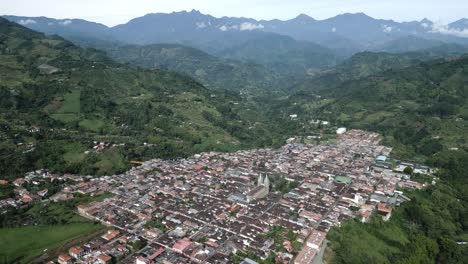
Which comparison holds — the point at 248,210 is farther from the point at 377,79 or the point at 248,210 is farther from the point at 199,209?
the point at 377,79

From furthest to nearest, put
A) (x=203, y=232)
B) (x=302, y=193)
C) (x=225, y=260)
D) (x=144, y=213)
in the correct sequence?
1. (x=302, y=193)
2. (x=144, y=213)
3. (x=203, y=232)
4. (x=225, y=260)

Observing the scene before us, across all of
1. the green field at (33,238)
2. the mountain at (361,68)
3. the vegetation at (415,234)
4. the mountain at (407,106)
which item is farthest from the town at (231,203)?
the mountain at (361,68)

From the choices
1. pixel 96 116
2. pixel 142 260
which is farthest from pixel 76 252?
pixel 96 116

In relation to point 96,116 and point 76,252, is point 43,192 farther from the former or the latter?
point 96,116

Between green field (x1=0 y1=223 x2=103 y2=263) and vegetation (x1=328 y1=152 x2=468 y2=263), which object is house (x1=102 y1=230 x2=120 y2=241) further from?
vegetation (x1=328 y1=152 x2=468 y2=263)

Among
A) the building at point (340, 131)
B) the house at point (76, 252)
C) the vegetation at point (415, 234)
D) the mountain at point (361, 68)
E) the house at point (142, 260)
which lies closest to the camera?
the house at point (142, 260)

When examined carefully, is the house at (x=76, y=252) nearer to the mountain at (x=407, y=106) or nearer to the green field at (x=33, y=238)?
the green field at (x=33, y=238)

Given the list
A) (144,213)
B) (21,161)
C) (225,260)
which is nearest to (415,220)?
(225,260)
